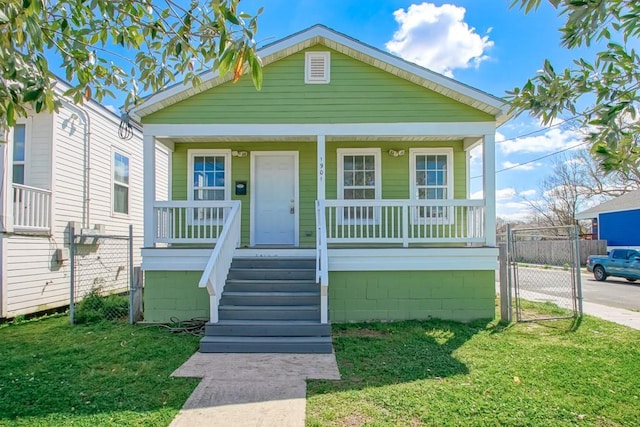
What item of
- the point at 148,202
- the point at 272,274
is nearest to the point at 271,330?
the point at 272,274

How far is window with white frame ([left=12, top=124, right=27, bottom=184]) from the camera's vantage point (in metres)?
8.29

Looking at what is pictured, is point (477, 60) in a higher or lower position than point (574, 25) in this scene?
higher

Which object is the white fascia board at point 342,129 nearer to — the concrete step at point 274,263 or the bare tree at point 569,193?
the concrete step at point 274,263

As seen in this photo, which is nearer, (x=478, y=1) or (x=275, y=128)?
(x=478, y=1)

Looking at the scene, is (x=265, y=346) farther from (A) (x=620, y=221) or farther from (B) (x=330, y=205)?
(A) (x=620, y=221)

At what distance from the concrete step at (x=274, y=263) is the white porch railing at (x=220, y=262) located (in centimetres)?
20

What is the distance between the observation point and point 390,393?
13.0ft

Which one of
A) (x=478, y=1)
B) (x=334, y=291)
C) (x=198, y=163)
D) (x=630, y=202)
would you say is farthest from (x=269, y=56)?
(x=630, y=202)

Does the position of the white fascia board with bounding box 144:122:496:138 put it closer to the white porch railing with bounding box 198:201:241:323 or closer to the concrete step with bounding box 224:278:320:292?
the white porch railing with bounding box 198:201:241:323

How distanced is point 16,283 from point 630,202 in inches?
1048

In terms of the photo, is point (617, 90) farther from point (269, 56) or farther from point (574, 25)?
point (269, 56)

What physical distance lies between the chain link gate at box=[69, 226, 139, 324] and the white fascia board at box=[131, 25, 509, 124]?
2631 mm

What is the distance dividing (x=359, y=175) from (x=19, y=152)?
290 inches

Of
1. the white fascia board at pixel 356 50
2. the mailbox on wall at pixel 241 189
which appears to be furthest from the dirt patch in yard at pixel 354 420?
the mailbox on wall at pixel 241 189
